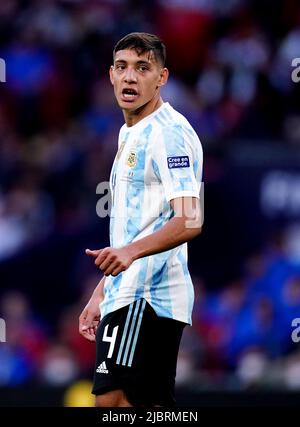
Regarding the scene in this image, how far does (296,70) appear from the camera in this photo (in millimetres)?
10891

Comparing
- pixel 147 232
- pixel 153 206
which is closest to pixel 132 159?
pixel 153 206

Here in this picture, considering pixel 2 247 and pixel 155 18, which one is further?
pixel 155 18

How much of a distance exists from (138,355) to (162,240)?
1.85ft

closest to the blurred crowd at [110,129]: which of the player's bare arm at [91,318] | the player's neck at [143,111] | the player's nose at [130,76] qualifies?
the player's bare arm at [91,318]

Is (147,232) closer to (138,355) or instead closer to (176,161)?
(176,161)

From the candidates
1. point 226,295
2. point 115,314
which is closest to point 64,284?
point 226,295

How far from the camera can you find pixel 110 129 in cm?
1052

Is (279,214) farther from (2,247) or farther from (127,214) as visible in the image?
(127,214)

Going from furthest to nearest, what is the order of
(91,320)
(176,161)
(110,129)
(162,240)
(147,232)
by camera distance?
1. (110,129)
2. (91,320)
3. (147,232)
4. (176,161)
5. (162,240)

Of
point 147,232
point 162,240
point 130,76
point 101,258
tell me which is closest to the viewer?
point 101,258

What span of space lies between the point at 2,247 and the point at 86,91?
7.53 ft

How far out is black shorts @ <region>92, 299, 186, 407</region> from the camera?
4.81 meters

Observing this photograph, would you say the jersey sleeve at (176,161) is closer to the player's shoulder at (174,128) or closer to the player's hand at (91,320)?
the player's shoulder at (174,128)

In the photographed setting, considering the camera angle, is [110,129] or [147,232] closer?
[147,232]
